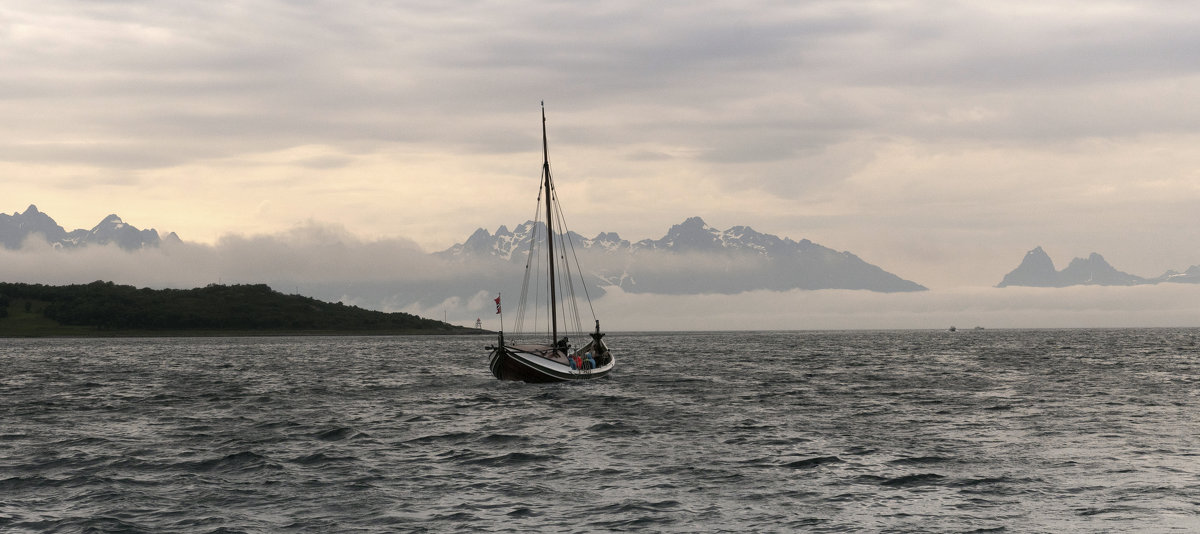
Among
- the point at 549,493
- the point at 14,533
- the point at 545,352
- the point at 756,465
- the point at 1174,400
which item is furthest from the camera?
the point at 545,352

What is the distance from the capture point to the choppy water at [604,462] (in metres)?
25.3

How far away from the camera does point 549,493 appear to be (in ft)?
93.6

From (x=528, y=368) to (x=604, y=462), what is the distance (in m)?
42.8

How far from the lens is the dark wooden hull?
7675 centimetres

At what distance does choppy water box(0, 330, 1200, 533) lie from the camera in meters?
25.3

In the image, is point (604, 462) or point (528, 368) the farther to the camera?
point (528, 368)

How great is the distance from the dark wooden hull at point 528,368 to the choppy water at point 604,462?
9312 millimetres

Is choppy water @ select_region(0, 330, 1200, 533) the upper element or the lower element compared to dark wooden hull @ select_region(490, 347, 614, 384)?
lower

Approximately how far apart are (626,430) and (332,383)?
43.9 metres

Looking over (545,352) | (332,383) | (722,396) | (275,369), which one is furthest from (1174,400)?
(275,369)

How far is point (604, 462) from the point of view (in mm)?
34438

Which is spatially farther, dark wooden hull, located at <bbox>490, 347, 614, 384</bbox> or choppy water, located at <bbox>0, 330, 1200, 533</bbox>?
dark wooden hull, located at <bbox>490, 347, 614, 384</bbox>

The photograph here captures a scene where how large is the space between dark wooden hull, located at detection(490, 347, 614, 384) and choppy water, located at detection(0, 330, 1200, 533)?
9.31m

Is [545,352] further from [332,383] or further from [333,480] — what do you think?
[333,480]
